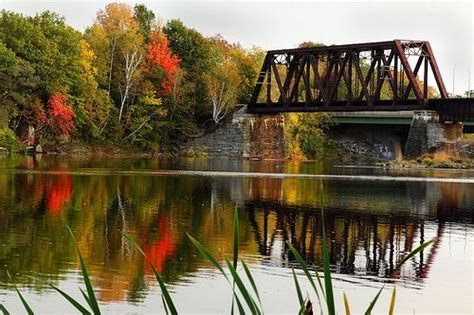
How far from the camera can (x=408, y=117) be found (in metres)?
97.6

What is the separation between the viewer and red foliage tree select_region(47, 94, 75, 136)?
259 ft

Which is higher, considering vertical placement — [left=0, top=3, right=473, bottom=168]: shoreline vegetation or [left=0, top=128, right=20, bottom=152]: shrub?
[left=0, top=3, right=473, bottom=168]: shoreline vegetation

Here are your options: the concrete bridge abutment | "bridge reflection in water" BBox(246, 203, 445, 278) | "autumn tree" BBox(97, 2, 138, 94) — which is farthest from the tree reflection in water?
"autumn tree" BBox(97, 2, 138, 94)

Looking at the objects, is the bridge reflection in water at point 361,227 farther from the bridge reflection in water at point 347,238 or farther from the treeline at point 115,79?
the treeline at point 115,79

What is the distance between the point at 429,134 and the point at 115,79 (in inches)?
1261

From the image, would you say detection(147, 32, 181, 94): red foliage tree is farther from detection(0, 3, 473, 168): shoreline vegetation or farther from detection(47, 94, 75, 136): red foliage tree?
detection(47, 94, 75, 136): red foliage tree

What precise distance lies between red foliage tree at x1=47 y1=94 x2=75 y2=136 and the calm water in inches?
1540

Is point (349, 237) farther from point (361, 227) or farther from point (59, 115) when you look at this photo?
point (59, 115)

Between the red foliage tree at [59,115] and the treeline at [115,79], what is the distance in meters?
0.09

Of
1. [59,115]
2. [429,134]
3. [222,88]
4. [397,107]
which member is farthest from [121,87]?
[429,134]

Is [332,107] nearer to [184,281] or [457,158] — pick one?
[457,158]

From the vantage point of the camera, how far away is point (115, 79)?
306 feet

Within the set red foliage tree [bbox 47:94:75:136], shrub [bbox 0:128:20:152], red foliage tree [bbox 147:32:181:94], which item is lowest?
shrub [bbox 0:128:20:152]

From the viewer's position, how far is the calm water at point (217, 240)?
1364 cm
